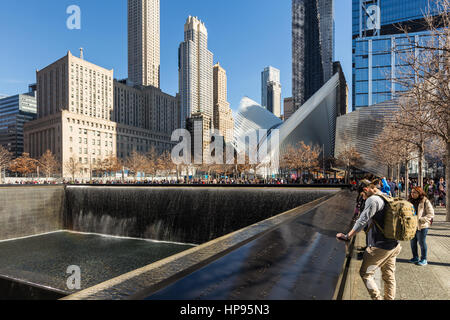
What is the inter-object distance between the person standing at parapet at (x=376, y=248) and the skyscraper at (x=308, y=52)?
13395cm

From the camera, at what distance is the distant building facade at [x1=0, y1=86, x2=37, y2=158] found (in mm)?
103625

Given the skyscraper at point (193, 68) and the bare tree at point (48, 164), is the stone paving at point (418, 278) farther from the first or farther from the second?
the skyscraper at point (193, 68)

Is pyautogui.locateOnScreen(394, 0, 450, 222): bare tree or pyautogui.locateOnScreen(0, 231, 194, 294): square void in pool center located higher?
pyautogui.locateOnScreen(394, 0, 450, 222): bare tree

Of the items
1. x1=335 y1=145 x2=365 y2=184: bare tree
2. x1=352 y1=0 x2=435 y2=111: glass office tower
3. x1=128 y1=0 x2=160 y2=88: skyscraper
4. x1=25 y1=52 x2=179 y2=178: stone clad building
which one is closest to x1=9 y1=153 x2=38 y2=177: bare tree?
x1=25 y1=52 x2=179 y2=178: stone clad building

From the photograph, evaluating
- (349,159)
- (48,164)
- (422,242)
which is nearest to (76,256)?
(422,242)

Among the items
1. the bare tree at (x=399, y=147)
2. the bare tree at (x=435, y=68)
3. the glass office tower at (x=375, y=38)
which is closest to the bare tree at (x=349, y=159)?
the bare tree at (x=399, y=147)

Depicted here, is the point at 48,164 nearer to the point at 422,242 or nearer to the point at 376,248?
the point at 422,242

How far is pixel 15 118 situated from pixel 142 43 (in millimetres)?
75578

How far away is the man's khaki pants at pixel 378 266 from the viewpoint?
302 centimetres

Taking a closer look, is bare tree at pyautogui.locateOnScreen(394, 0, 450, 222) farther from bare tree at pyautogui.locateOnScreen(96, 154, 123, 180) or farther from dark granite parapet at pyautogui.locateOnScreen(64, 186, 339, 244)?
bare tree at pyautogui.locateOnScreen(96, 154, 123, 180)

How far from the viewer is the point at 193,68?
176m

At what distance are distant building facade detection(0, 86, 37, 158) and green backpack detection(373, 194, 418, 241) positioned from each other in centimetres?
12787

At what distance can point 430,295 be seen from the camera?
377 centimetres
